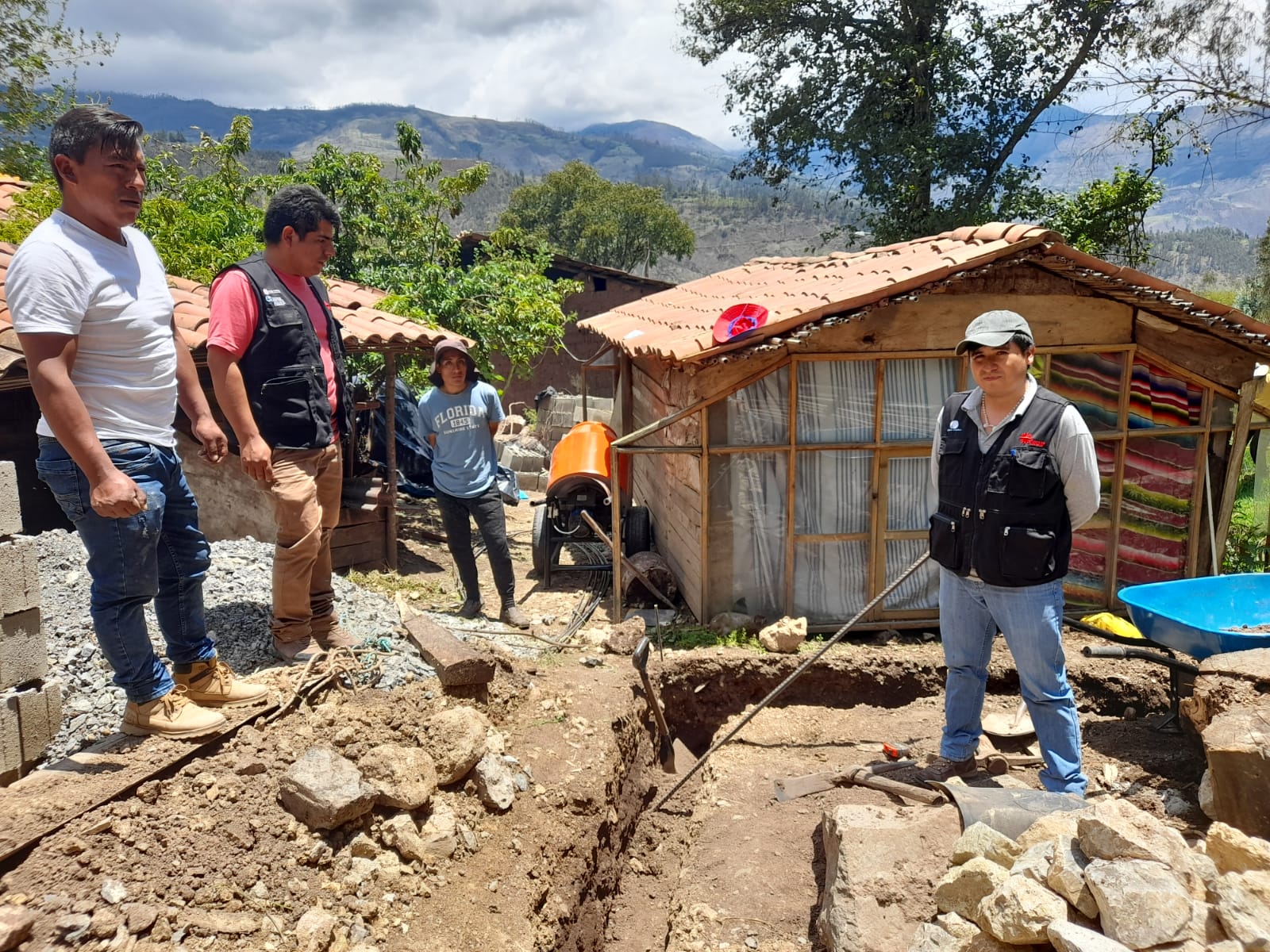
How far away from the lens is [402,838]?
3.32 meters

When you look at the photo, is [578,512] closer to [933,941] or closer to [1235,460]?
[1235,460]

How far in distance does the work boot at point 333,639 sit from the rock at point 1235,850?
12.2 ft

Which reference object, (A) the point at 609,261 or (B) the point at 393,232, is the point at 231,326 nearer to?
(B) the point at 393,232

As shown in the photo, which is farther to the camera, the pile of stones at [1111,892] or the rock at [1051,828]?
the rock at [1051,828]

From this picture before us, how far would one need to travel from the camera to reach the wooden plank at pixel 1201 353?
7285mm

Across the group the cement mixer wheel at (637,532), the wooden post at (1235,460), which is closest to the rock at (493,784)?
the cement mixer wheel at (637,532)

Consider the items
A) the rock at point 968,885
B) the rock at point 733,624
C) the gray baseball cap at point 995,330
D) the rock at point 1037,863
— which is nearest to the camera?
the rock at point 1037,863

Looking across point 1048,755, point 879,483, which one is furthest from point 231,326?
point 879,483

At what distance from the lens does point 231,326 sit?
150 inches

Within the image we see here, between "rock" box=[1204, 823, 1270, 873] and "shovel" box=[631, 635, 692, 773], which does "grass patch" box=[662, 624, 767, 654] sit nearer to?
"shovel" box=[631, 635, 692, 773]

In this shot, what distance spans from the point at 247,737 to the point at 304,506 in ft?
3.63

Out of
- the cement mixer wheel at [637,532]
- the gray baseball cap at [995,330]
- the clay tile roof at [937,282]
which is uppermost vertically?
the clay tile roof at [937,282]

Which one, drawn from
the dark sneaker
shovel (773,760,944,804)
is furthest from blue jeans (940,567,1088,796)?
shovel (773,760,944,804)

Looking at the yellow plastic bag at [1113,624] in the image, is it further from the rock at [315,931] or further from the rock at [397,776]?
the rock at [315,931]
